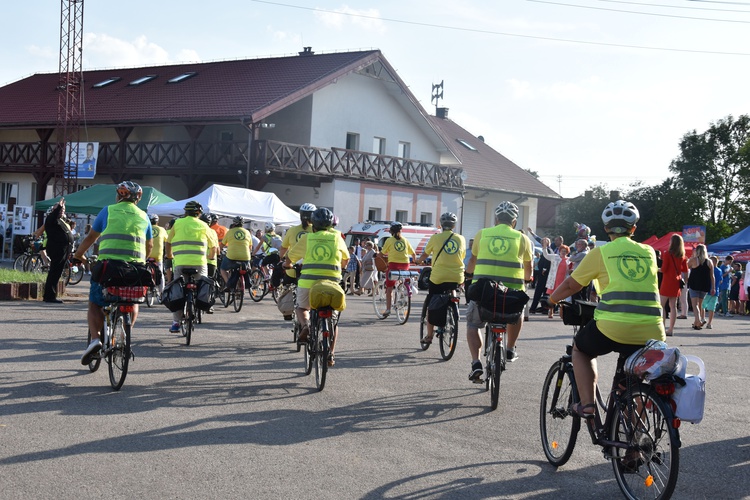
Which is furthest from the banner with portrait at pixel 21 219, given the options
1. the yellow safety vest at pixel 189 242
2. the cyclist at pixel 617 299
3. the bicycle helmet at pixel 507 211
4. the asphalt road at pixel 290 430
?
the cyclist at pixel 617 299

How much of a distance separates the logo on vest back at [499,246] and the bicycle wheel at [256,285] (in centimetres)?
1199

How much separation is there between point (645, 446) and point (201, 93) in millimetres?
34436

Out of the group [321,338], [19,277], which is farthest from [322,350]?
[19,277]

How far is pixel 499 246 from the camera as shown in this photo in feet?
28.8

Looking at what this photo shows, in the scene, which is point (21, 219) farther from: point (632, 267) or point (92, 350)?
point (632, 267)

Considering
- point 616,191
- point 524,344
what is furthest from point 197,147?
point 616,191

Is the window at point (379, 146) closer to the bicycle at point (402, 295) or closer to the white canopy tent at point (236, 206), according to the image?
the white canopy tent at point (236, 206)

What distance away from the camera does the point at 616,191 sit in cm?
5550

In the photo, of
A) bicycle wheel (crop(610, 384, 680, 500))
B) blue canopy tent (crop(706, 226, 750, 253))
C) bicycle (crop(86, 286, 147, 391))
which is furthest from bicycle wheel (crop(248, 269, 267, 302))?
blue canopy tent (crop(706, 226, 750, 253))

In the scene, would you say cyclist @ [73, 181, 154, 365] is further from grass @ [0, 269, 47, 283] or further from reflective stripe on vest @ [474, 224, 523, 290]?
grass @ [0, 269, 47, 283]

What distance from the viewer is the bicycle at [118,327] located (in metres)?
8.31

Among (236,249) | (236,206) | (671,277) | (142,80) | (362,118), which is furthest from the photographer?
(142,80)

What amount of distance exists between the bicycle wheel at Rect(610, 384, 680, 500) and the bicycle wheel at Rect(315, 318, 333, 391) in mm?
3775

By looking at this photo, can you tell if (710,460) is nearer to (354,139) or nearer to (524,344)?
(524,344)
